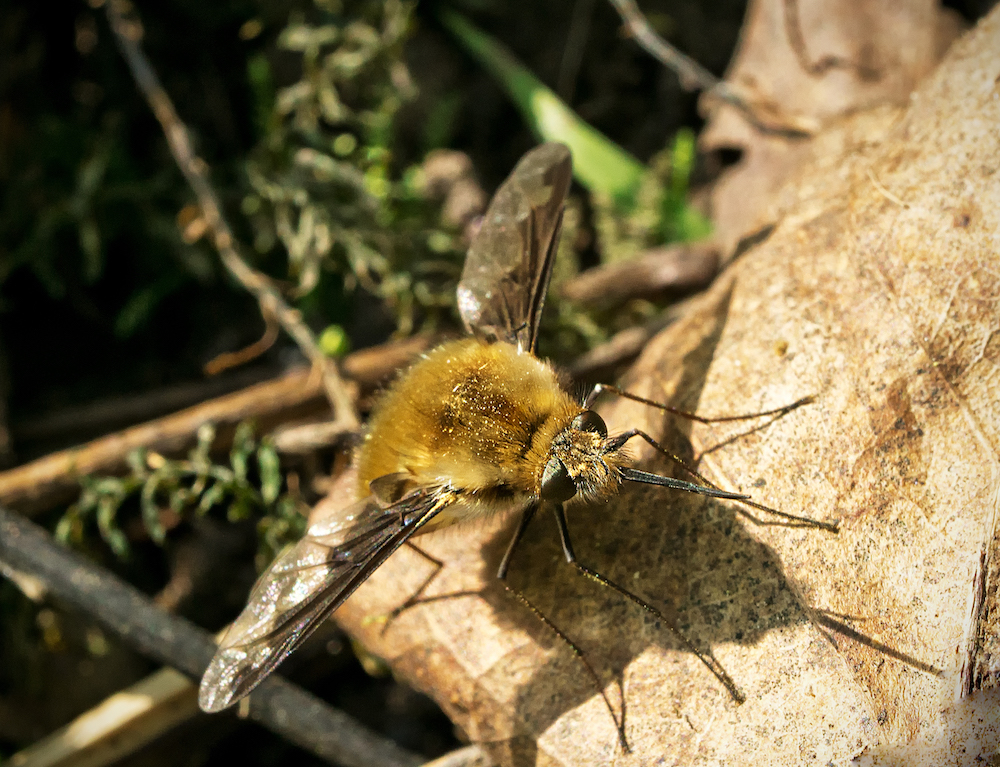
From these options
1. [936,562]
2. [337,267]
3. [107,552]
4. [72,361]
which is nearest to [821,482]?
[936,562]

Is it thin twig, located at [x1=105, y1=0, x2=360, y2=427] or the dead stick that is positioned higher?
thin twig, located at [x1=105, y1=0, x2=360, y2=427]

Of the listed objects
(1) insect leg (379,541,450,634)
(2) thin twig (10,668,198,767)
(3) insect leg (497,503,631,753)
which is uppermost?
(3) insect leg (497,503,631,753)

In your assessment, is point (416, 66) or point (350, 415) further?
point (416, 66)

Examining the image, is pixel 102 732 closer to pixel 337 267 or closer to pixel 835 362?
pixel 337 267

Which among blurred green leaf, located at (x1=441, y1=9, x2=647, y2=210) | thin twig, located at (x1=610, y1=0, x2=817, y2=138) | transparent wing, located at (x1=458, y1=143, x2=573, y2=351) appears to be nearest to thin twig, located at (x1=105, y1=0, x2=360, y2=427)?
transparent wing, located at (x1=458, y1=143, x2=573, y2=351)

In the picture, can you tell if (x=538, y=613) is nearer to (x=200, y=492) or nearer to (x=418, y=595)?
(x=418, y=595)

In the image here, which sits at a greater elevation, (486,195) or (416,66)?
(416,66)

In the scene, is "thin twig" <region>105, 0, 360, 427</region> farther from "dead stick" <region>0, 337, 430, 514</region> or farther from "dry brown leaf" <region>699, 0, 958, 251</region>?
"dry brown leaf" <region>699, 0, 958, 251</region>

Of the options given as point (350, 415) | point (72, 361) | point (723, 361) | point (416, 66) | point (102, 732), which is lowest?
point (102, 732)
